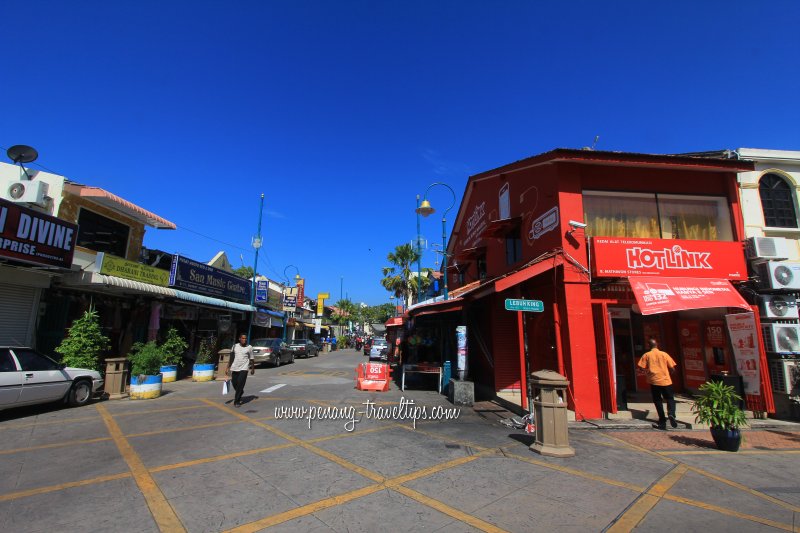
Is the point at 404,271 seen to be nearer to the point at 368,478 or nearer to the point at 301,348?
the point at 301,348

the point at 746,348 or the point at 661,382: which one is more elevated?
the point at 746,348

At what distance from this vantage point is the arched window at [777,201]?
37.1ft

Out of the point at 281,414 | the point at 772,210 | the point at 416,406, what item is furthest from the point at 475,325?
the point at 772,210

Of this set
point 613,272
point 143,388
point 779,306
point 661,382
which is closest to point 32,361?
point 143,388

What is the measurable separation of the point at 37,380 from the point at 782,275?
58.8ft

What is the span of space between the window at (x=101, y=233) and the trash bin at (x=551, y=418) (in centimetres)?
1561

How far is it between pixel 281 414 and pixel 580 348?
23.5 ft

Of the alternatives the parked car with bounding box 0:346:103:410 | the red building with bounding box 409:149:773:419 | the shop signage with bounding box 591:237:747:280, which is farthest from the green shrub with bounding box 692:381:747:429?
the parked car with bounding box 0:346:103:410

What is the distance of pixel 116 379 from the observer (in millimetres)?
11172

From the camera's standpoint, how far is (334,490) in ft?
15.3

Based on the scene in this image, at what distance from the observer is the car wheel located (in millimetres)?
9578

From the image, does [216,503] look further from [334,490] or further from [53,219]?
[53,219]

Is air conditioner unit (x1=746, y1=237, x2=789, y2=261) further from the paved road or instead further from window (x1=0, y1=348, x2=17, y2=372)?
window (x1=0, y1=348, x2=17, y2=372)

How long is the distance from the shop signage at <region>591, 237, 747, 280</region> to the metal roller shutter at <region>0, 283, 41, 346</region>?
656 inches
